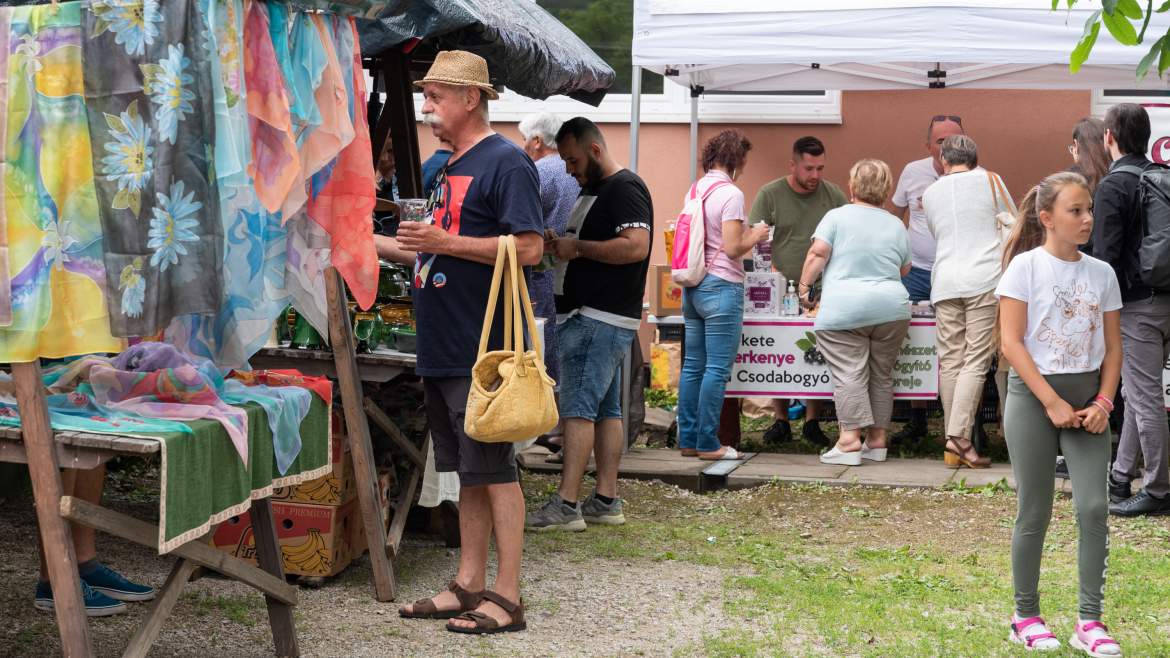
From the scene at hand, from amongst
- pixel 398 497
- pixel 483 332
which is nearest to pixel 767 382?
pixel 398 497

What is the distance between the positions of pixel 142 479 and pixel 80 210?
4.27 m

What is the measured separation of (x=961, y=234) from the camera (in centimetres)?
810

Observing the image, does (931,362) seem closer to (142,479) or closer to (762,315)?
(762,315)

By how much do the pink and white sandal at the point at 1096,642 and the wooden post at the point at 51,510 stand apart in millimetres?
3018

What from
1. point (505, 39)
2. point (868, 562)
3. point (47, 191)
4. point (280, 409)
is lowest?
point (868, 562)

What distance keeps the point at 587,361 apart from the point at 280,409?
7.90 ft

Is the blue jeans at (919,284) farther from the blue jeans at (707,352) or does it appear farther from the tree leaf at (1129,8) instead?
the tree leaf at (1129,8)

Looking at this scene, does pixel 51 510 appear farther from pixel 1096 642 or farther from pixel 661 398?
pixel 661 398

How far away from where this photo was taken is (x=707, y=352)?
8.23m

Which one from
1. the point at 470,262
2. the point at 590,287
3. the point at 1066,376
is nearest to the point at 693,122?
the point at 590,287

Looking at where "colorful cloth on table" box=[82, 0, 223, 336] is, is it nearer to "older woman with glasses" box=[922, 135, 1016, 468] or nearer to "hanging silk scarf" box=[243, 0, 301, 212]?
"hanging silk scarf" box=[243, 0, 301, 212]

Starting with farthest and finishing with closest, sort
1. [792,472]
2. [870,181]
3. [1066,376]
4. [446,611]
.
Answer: [870,181], [792,472], [446,611], [1066,376]

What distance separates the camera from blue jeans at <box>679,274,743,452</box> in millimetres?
8141

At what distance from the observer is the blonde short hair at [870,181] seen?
808cm
